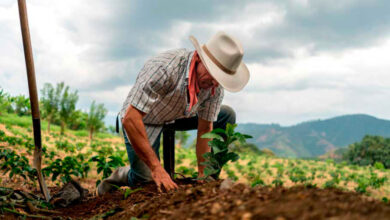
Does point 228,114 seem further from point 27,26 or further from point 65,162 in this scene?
point 27,26

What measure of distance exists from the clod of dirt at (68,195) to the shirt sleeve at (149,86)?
1.31 m

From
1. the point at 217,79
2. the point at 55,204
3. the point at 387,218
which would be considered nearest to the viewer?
the point at 387,218

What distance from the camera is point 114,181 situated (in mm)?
3984

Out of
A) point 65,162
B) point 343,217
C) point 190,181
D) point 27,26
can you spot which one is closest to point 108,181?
point 65,162

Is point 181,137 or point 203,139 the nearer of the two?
point 203,139

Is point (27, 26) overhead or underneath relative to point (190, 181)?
overhead

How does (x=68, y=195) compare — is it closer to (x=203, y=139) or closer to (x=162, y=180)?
(x=162, y=180)

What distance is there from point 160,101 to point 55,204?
151 cm

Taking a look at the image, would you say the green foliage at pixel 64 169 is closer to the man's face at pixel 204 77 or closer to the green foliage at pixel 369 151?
the man's face at pixel 204 77

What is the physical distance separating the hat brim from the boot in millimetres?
1844

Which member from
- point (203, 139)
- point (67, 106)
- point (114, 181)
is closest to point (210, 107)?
point (203, 139)

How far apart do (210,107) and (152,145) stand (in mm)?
759

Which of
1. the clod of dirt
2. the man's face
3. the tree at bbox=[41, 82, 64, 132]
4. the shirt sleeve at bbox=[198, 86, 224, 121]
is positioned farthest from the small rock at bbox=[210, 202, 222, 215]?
the tree at bbox=[41, 82, 64, 132]

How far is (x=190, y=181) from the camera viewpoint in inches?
128
